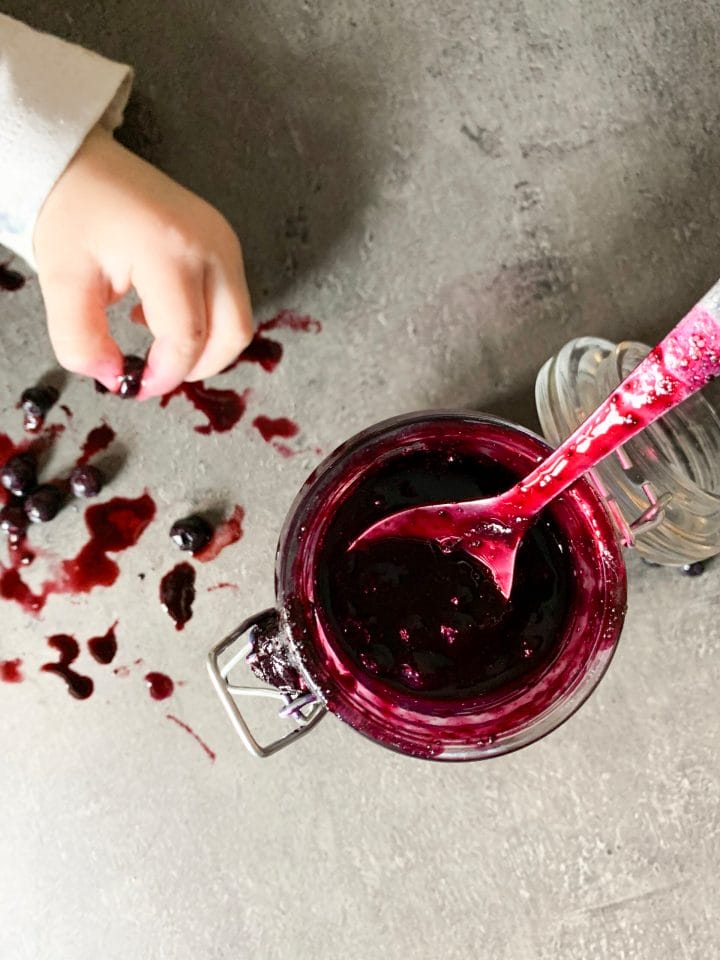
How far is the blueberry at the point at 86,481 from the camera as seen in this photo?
70cm

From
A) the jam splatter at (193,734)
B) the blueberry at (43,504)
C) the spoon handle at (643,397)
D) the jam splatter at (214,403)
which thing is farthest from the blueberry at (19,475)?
the spoon handle at (643,397)

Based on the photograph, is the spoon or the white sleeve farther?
the white sleeve

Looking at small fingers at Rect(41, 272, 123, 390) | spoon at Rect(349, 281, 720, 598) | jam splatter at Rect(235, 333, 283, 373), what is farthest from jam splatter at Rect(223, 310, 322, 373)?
spoon at Rect(349, 281, 720, 598)

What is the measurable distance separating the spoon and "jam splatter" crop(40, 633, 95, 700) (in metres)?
0.30

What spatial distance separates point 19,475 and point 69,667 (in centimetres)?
17

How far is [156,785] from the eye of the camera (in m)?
0.71

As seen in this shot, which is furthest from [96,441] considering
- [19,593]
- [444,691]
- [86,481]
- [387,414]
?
[444,691]

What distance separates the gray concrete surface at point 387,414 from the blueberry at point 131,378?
24mm

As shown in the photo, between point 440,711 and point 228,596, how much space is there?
0.23 metres

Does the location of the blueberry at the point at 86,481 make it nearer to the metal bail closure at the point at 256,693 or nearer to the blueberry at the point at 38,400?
the blueberry at the point at 38,400

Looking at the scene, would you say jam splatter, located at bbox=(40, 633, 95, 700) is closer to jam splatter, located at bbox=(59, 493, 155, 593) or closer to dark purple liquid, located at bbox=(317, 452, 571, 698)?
jam splatter, located at bbox=(59, 493, 155, 593)

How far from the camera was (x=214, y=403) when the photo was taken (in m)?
0.71

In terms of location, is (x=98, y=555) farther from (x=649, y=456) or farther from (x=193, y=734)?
(x=649, y=456)

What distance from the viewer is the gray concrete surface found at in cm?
69
